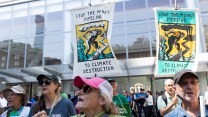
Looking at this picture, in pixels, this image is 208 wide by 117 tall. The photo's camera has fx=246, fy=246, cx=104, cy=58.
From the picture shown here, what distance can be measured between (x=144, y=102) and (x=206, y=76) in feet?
13.8

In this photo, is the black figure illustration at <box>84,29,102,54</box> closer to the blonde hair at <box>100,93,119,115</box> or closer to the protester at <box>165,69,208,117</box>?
the blonde hair at <box>100,93,119,115</box>

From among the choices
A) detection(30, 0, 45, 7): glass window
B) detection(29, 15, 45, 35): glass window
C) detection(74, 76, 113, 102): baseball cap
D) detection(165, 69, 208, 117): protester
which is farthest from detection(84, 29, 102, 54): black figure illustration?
detection(30, 0, 45, 7): glass window

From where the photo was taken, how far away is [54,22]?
53.9 ft

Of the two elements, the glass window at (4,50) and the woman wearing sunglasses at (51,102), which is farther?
the glass window at (4,50)

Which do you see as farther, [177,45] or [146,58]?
[146,58]

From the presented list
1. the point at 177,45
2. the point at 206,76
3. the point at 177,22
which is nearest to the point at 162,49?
the point at 177,45

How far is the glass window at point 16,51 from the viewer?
16734mm

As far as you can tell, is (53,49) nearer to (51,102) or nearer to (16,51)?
(16,51)

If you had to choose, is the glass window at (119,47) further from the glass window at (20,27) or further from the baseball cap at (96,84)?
the baseball cap at (96,84)

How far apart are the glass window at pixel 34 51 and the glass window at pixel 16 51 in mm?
469

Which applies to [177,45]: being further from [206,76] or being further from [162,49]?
[206,76]

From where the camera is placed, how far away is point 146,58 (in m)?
13.3

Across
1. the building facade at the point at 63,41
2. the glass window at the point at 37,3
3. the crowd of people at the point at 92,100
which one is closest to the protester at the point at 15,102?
the crowd of people at the point at 92,100

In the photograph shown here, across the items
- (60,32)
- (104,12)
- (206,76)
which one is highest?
(60,32)
